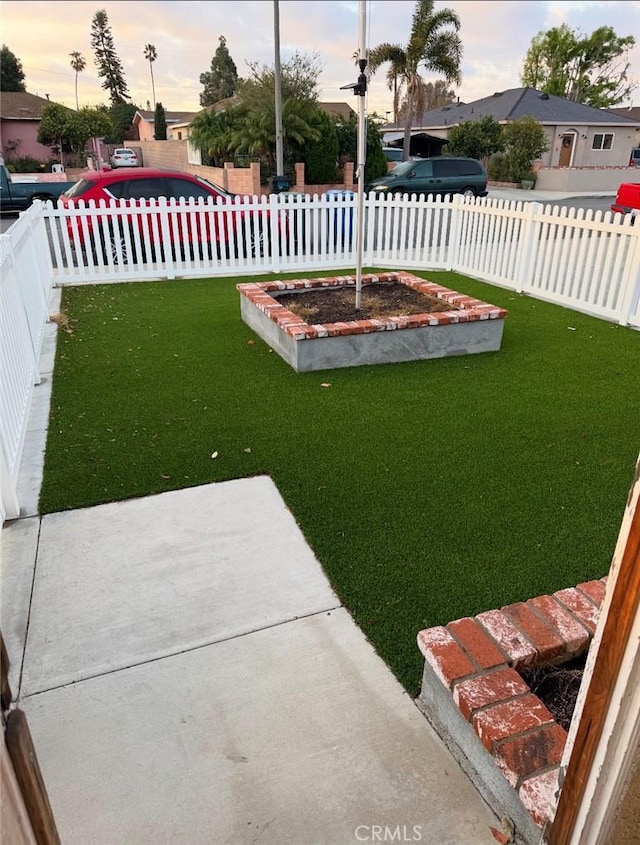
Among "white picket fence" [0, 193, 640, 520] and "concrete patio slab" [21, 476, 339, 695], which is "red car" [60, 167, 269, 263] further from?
"concrete patio slab" [21, 476, 339, 695]

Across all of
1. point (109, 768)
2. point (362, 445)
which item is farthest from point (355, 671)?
point (362, 445)

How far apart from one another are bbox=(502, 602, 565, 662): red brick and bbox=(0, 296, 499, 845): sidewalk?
457mm

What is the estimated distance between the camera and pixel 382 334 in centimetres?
518

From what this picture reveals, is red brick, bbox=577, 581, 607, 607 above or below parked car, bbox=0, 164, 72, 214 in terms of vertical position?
below

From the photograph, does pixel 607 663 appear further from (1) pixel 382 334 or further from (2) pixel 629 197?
(2) pixel 629 197

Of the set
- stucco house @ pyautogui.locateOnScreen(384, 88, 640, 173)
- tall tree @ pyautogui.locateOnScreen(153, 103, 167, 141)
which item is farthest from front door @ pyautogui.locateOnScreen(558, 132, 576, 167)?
tall tree @ pyautogui.locateOnScreen(153, 103, 167, 141)

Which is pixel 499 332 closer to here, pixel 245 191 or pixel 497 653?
pixel 497 653

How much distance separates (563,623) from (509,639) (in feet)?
0.73

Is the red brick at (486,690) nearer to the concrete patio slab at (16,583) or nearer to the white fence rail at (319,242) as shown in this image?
the concrete patio slab at (16,583)

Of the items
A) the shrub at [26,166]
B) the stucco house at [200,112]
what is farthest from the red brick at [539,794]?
the shrub at [26,166]

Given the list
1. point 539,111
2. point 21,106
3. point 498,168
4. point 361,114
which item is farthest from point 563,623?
point 21,106

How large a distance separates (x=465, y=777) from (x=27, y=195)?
18.8 m

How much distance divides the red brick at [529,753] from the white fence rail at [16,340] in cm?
251

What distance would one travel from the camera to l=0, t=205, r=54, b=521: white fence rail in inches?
123
